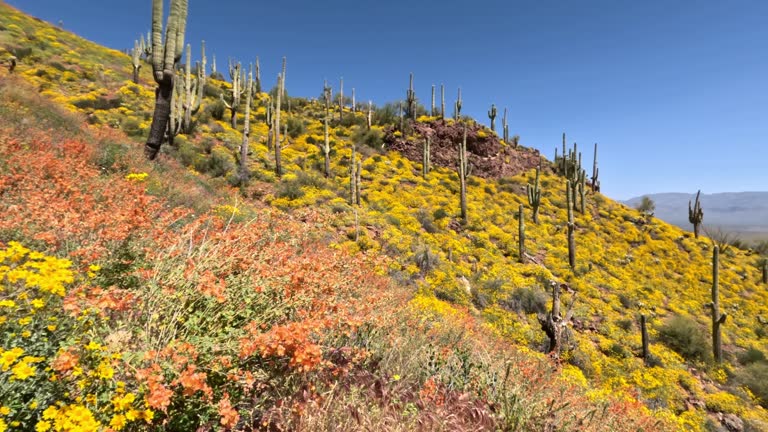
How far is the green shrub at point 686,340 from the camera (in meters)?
12.0

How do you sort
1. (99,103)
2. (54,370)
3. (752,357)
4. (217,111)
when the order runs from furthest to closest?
(217,111) → (99,103) → (752,357) → (54,370)

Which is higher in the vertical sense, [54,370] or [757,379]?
[54,370]

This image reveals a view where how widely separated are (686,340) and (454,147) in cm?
1927

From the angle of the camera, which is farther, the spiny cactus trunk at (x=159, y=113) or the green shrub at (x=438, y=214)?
the green shrub at (x=438, y=214)

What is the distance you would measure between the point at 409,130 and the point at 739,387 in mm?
23545

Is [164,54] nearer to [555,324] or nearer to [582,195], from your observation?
[555,324]

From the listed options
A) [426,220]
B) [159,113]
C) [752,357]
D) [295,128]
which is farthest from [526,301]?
[295,128]

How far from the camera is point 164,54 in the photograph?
9.56 m

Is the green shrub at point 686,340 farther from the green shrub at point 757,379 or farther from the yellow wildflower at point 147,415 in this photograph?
the yellow wildflower at point 147,415

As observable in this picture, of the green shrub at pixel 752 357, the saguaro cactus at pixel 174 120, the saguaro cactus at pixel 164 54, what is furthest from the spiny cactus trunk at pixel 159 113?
the green shrub at pixel 752 357

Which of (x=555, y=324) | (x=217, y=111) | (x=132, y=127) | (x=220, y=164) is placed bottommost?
(x=555, y=324)

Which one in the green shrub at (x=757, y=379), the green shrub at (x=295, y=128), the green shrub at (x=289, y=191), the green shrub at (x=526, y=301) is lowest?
the green shrub at (x=757, y=379)

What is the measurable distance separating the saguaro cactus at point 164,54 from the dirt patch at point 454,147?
58.2ft

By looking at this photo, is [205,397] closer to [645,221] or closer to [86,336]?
[86,336]
